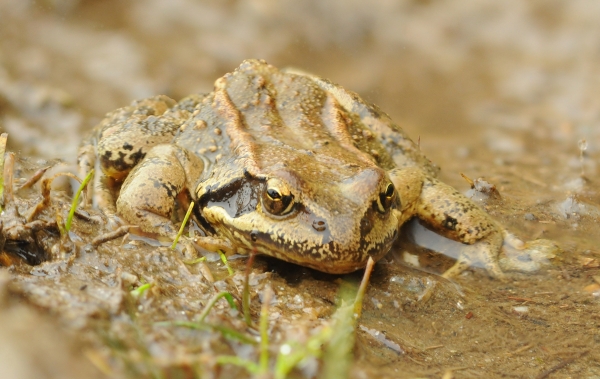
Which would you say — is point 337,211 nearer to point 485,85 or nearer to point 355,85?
point 355,85

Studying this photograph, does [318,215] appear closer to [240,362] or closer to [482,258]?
[240,362]

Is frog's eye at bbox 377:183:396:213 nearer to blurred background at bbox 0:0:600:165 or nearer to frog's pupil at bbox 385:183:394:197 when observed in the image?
frog's pupil at bbox 385:183:394:197

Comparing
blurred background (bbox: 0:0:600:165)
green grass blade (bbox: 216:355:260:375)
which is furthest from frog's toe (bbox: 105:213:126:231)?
blurred background (bbox: 0:0:600:165)

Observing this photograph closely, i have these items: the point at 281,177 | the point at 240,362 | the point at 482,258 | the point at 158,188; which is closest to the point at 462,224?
the point at 482,258

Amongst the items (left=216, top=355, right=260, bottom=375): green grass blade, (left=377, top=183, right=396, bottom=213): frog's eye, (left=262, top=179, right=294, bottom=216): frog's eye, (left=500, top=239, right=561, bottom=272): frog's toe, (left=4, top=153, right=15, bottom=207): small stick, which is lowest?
(left=216, top=355, right=260, bottom=375): green grass blade

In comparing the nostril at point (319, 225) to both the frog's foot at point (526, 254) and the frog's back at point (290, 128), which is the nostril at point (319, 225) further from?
the frog's foot at point (526, 254)

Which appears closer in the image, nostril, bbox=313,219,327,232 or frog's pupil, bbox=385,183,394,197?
nostril, bbox=313,219,327,232
